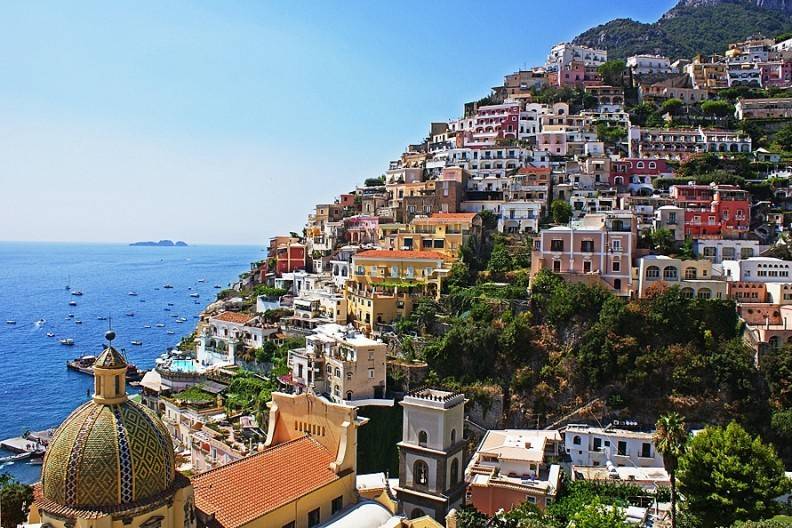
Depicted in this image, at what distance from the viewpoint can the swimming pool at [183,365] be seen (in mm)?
49612

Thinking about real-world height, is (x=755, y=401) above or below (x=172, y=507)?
below

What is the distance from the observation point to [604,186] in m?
61.0

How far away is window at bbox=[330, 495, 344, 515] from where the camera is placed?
63.1 feet

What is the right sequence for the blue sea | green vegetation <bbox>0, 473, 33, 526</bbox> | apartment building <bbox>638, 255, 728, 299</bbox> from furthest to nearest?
the blue sea, apartment building <bbox>638, 255, 728, 299</bbox>, green vegetation <bbox>0, 473, 33, 526</bbox>

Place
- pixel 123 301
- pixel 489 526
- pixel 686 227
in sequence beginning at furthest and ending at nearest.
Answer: pixel 123 301, pixel 686 227, pixel 489 526

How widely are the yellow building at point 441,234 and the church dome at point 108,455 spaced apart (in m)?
39.0

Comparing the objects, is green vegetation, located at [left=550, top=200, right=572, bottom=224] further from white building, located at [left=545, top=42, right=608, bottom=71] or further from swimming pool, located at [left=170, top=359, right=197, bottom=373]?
white building, located at [left=545, top=42, right=608, bottom=71]

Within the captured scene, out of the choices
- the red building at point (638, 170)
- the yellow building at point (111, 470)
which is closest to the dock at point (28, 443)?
the yellow building at point (111, 470)

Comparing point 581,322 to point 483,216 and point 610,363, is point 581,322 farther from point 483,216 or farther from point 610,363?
point 483,216

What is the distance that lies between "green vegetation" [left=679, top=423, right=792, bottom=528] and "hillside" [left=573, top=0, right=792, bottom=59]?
108865 mm

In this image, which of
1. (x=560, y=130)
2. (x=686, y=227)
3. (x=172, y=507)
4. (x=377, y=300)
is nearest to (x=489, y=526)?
(x=172, y=507)

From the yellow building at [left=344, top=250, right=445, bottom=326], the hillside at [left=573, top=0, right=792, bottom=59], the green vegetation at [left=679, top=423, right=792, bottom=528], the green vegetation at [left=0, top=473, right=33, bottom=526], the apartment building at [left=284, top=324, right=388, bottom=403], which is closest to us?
the green vegetation at [left=0, top=473, right=33, bottom=526]

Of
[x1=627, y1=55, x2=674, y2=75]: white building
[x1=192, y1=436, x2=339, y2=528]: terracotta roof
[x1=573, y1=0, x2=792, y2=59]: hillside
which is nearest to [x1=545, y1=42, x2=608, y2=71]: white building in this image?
[x1=627, y1=55, x2=674, y2=75]: white building

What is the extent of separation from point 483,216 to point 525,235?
449cm
